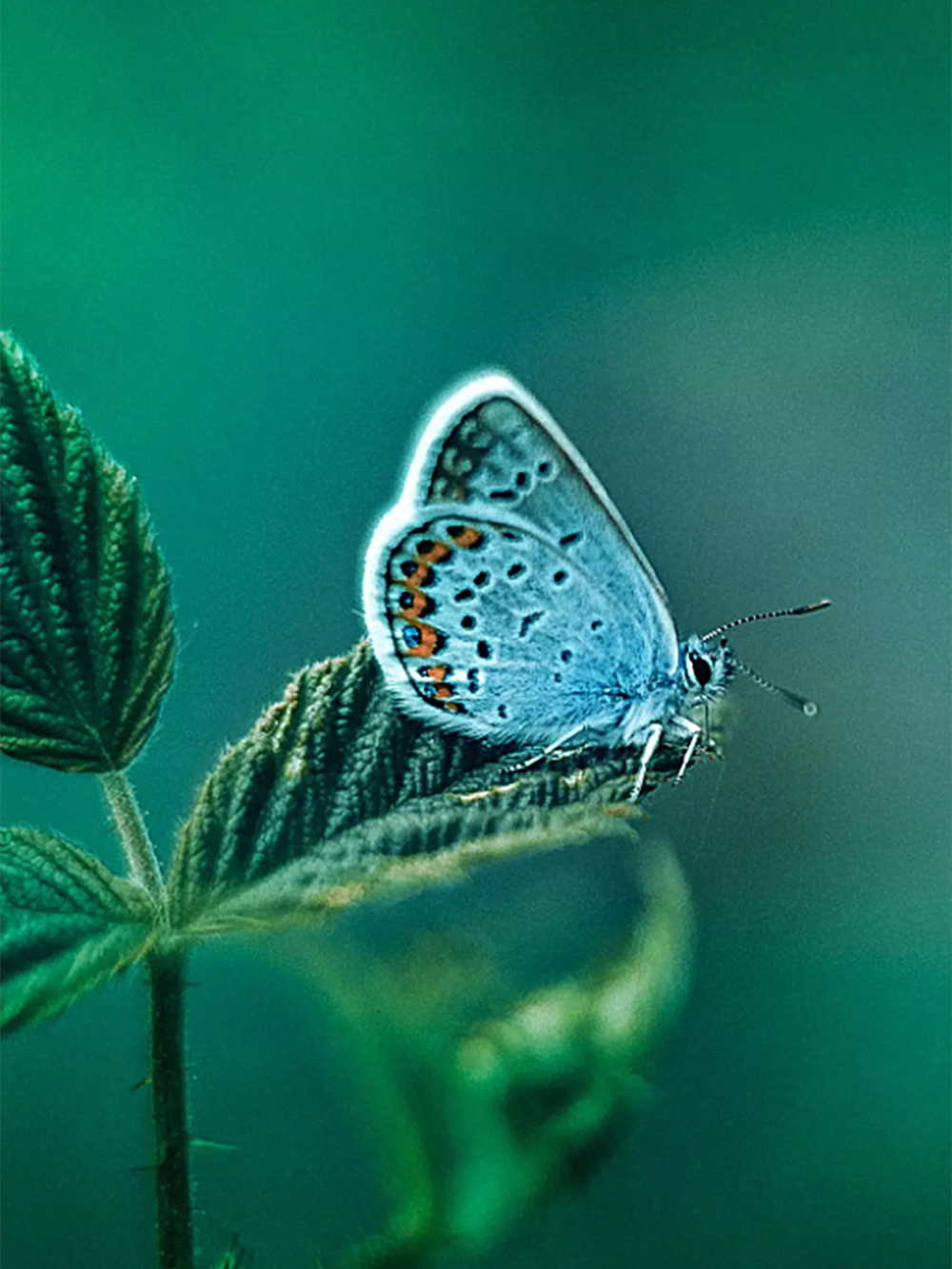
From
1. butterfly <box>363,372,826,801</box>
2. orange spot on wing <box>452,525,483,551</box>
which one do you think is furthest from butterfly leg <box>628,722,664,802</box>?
orange spot on wing <box>452,525,483,551</box>

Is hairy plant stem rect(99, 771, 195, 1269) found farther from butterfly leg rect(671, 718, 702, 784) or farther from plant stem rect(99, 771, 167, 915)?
butterfly leg rect(671, 718, 702, 784)

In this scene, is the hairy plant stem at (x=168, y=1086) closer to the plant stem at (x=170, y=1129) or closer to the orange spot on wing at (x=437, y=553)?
the plant stem at (x=170, y=1129)

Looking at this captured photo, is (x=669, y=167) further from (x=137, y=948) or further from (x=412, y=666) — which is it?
(x=137, y=948)

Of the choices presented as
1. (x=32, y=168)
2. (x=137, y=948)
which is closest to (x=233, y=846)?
(x=137, y=948)

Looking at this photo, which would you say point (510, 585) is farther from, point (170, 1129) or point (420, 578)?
point (170, 1129)

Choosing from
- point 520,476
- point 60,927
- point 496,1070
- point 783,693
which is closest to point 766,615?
point 783,693

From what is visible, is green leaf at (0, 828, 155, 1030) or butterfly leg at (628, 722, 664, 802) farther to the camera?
butterfly leg at (628, 722, 664, 802)

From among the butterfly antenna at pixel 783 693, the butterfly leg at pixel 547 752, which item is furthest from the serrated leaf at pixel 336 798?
the butterfly antenna at pixel 783 693
